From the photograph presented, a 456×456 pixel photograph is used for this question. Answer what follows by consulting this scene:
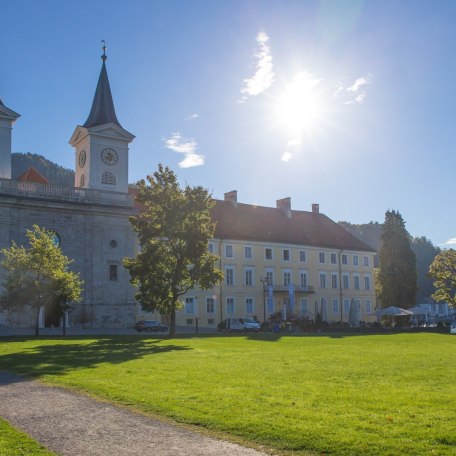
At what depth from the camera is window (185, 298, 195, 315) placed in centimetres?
5555

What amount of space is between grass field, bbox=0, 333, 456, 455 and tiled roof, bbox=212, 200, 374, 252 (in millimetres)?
40491

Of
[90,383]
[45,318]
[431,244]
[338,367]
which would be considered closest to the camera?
[90,383]

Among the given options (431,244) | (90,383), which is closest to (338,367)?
(90,383)

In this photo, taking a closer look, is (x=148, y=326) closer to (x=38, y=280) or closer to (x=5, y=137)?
(x=38, y=280)

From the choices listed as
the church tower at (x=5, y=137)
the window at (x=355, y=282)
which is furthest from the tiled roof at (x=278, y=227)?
the church tower at (x=5, y=137)

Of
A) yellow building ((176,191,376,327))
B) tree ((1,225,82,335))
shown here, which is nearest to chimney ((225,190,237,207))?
yellow building ((176,191,376,327))

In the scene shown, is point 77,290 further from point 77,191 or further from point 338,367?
point 338,367

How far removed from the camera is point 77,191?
48.1m

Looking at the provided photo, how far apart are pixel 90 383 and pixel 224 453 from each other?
645 centimetres

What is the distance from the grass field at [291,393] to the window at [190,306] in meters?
35.1

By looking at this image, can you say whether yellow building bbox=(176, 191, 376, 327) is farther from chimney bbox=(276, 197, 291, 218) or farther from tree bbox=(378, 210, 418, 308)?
tree bbox=(378, 210, 418, 308)

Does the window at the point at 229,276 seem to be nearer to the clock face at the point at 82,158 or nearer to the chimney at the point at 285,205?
the chimney at the point at 285,205

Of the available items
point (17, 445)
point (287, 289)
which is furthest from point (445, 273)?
point (17, 445)

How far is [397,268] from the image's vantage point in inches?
2781
